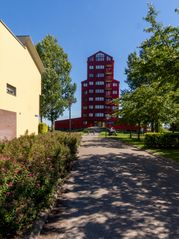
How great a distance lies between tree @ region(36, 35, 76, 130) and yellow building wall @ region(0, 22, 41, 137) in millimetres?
13197

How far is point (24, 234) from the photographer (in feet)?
13.5

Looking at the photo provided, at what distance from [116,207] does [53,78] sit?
35334mm

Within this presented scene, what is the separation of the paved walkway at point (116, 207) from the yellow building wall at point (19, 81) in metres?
8.34

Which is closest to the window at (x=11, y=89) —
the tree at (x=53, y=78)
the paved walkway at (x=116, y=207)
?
the paved walkway at (x=116, y=207)

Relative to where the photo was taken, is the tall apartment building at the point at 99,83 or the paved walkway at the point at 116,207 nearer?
the paved walkway at the point at 116,207

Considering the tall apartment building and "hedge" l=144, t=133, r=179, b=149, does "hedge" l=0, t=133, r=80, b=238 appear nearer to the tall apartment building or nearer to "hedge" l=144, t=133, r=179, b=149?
"hedge" l=144, t=133, r=179, b=149

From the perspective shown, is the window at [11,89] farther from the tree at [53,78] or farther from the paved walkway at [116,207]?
the tree at [53,78]

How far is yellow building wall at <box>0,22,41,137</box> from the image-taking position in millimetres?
15215

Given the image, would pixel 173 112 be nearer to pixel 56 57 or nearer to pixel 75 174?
pixel 75 174

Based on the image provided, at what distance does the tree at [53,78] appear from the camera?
3950cm

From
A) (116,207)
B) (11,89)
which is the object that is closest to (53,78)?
(11,89)

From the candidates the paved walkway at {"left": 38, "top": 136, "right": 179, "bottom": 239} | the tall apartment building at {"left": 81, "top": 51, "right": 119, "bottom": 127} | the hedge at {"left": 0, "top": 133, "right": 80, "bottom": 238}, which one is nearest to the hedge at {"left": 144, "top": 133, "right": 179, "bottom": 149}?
the paved walkway at {"left": 38, "top": 136, "right": 179, "bottom": 239}

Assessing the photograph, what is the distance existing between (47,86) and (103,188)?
33.1m

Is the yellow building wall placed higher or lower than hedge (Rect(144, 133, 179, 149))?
higher
